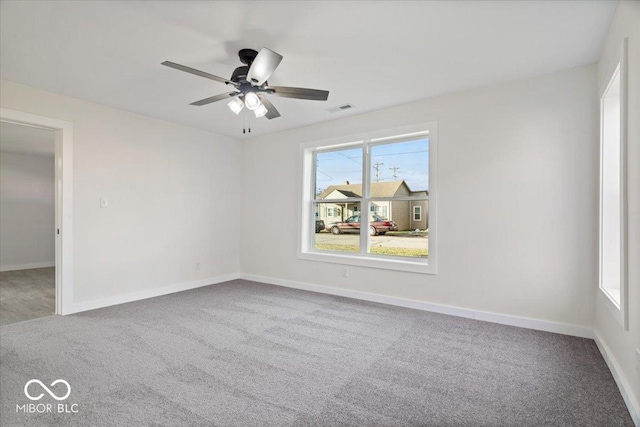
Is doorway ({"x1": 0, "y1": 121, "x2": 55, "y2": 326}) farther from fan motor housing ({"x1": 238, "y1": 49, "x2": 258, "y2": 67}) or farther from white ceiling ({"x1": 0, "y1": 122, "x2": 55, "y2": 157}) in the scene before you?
fan motor housing ({"x1": 238, "y1": 49, "x2": 258, "y2": 67})

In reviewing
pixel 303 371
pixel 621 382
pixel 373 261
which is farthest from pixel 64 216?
pixel 621 382

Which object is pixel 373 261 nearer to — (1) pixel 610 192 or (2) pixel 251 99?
(1) pixel 610 192

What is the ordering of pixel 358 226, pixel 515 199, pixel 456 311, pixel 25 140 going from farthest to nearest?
pixel 25 140
pixel 358 226
pixel 456 311
pixel 515 199

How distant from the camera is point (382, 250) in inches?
178

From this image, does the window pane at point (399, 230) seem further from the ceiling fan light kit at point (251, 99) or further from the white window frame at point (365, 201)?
the ceiling fan light kit at point (251, 99)

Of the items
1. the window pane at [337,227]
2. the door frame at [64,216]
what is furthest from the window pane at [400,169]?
the door frame at [64,216]

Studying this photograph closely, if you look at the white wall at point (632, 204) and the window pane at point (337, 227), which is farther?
the window pane at point (337, 227)

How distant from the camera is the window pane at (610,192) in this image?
8.97 feet

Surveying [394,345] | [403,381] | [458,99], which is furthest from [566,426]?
[458,99]

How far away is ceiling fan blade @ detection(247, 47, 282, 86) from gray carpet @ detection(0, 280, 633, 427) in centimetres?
223

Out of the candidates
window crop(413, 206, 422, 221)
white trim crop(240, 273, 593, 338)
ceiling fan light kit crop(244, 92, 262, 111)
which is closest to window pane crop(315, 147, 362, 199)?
window crop(413, 206, 422, 221)

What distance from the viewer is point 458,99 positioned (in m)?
3.75

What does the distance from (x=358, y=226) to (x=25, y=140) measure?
20.1ft

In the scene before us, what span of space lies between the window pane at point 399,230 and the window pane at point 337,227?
28cm
